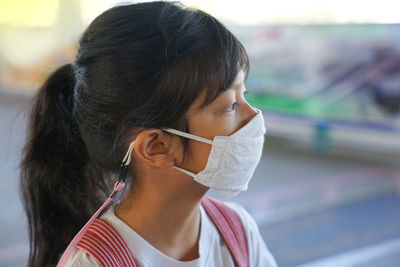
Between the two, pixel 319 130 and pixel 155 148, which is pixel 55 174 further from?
pixel 319 130

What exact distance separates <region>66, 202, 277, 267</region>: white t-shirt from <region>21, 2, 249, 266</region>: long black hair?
0.13 m

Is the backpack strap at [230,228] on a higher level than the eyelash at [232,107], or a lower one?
lower

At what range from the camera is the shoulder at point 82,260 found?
816 millimetres

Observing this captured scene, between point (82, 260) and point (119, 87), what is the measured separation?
0.29 meters

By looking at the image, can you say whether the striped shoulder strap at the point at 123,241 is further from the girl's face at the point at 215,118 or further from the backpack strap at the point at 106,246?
the girl's face at the point at 215,118

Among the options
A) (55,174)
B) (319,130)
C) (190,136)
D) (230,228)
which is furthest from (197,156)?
(319,130)

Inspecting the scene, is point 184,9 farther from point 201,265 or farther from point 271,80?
point 271,80

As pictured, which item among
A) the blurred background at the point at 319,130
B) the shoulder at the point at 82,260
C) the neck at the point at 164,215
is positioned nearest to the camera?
the shoulder at the point at 82,260

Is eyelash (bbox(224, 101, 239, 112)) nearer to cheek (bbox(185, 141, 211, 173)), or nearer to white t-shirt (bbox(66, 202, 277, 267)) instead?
cheek (bbox(185, 141, 211, 173))

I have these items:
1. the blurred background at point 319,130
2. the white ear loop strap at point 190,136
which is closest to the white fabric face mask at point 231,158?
the white ear loop strap at point 190,136

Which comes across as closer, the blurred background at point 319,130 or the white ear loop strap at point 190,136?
the white ear loop strap at point 190,136

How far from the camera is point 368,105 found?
3555mm

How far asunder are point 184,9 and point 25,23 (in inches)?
183

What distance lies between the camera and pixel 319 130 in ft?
12.6
